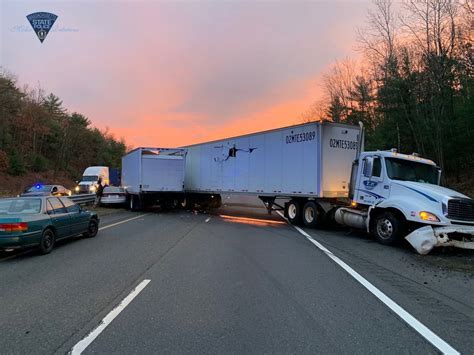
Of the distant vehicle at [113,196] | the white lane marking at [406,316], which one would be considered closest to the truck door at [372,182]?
the white lane marking at [406,316]

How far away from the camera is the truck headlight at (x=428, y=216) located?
10242mm

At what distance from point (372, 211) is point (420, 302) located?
22.3 ft

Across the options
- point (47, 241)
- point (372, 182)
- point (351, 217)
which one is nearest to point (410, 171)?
point (372, 182)

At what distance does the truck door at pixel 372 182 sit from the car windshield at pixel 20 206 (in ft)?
31.9

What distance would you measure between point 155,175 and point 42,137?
1718 inches

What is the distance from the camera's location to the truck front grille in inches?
398

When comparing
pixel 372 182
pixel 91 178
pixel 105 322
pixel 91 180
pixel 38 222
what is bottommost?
pixel 105 322

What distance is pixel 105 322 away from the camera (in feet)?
15.9

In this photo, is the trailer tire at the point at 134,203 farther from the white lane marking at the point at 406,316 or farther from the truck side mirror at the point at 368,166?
the white lane marking at the point at 406,316

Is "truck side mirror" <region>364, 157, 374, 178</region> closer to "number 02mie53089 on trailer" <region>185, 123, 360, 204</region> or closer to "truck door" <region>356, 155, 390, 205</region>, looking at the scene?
"truck door" <region>356, 155, 390, 205</region>

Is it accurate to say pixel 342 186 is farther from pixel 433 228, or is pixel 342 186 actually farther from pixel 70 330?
pixel 70 330

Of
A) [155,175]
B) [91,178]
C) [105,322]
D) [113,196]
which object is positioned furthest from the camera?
[91,178]

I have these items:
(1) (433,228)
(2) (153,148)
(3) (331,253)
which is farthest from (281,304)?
(2) (153,148)

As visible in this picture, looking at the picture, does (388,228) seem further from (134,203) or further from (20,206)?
(134,203)
